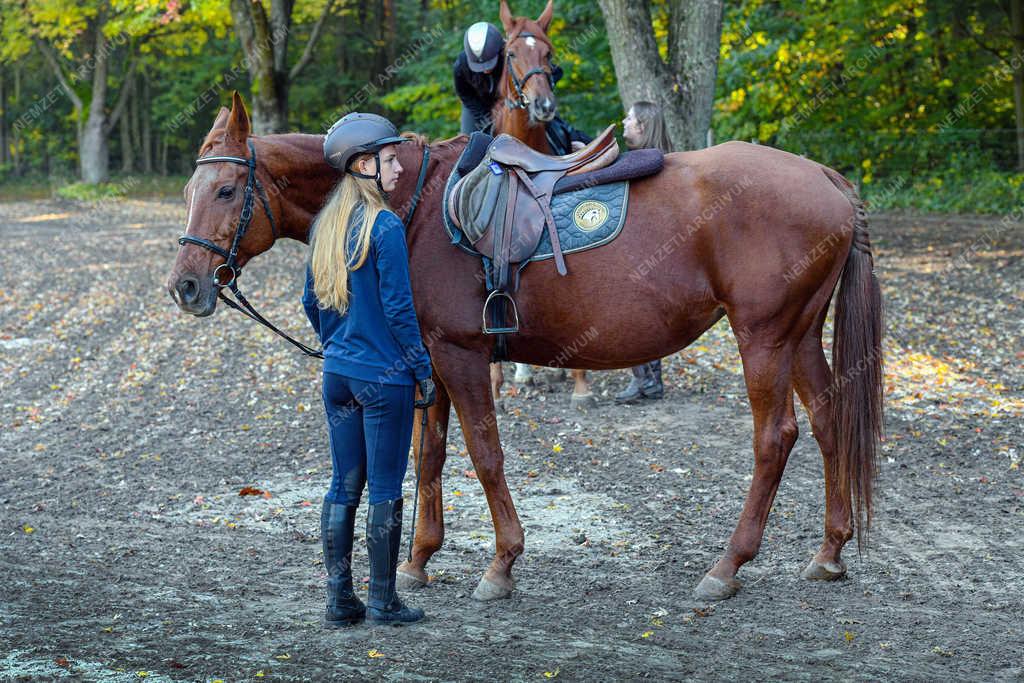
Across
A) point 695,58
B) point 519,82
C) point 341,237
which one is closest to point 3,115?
point 695,58

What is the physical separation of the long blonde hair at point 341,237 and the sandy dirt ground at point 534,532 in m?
1.43

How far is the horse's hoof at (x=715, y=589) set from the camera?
4.73 metres

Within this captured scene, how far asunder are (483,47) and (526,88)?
1.54 ft

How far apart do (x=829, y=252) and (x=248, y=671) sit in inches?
121

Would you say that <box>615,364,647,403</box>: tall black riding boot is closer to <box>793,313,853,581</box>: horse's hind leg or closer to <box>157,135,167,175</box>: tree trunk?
<box>793,313,853,581</box>: horse's hind leg

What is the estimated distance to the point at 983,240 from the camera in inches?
664

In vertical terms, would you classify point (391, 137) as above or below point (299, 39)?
below

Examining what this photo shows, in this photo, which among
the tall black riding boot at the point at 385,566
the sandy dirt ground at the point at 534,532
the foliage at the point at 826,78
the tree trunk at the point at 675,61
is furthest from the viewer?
the foliage at the point at 826,78

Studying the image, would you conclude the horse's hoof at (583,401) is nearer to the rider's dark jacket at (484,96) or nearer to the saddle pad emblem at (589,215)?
the rider's dark jacket at (484,96)

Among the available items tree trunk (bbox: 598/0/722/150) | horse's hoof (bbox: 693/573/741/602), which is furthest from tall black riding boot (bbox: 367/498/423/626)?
tree trunk (bbox: 598/0/722/150)

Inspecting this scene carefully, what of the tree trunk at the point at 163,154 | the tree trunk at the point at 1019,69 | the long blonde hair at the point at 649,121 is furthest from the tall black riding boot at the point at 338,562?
the tree trunk at the point at 163,154

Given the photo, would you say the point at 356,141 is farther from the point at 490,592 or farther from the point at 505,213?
the point at 490,592

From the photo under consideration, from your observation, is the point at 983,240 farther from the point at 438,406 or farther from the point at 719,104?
the point at 438,406

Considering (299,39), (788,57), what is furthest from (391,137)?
(299,39)
